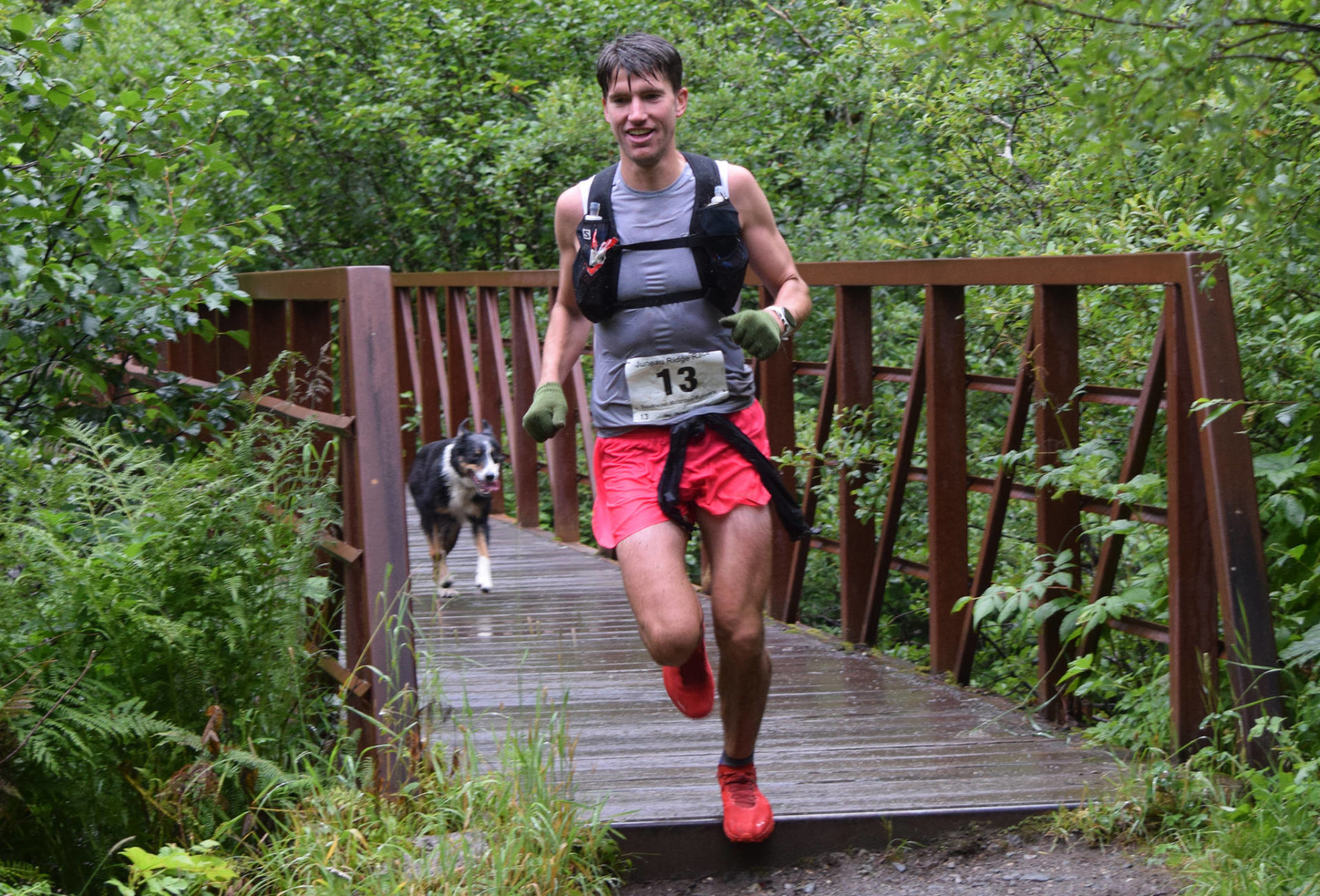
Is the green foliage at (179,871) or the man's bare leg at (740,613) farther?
the man's bare leg at (740,613)

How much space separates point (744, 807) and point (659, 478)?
82 centimetres

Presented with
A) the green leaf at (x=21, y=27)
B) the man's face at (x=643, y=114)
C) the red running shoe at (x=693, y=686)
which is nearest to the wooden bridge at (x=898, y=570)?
the red running shoe at (x=693, y=686)

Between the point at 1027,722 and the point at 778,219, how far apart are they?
5.98m

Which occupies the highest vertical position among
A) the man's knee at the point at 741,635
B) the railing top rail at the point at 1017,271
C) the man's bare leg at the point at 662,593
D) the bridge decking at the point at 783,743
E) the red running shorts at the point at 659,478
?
the railing top rail at the point at 1017,271

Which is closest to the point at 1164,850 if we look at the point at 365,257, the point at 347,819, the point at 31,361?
the point at 347,819

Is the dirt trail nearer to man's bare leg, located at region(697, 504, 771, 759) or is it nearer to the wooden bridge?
the wooden bridge

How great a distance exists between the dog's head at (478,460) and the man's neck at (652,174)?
3631 mm

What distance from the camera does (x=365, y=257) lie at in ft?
42.8

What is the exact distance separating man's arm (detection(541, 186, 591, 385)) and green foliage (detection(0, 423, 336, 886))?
2.50 feet

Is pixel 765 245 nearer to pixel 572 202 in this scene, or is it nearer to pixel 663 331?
pixel 663 331

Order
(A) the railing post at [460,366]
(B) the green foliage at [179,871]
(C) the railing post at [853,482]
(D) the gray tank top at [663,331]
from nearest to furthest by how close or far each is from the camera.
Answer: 1. (B) the green foliage at [179,871]
2. (D) the gray tank top at [663,331]
3. (C) the railing post at [853,482]
4. (A) the railing post at [460,366]

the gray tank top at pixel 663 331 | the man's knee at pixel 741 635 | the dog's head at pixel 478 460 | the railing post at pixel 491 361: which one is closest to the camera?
the man's knee at pixel 741 635

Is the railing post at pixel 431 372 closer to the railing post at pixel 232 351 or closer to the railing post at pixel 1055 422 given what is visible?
the railing post at pixel 232 351

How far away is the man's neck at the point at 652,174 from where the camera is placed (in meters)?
3.42
